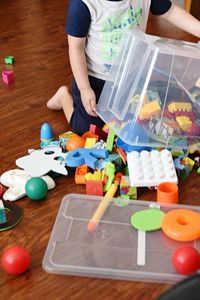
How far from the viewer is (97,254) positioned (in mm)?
835

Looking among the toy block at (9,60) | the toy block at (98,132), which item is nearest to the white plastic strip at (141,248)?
the toy block at (98,132)

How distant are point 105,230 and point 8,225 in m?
0.19

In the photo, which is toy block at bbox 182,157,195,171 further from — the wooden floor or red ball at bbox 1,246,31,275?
red ball at bbox 1,246,31,275

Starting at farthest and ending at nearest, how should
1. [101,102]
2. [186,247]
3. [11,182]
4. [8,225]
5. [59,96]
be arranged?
[59,96]
[101,102]
[11,182]
[8,225]
[186,247]

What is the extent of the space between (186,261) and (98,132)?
1.51 ft

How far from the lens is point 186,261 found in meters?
0.78

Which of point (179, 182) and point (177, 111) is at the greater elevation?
point (177, 111)

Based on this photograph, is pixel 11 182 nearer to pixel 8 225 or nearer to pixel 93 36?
pixel 8 225

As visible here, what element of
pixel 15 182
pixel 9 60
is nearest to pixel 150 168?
pixel 15 182

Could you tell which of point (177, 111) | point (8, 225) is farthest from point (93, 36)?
point (8, 225)

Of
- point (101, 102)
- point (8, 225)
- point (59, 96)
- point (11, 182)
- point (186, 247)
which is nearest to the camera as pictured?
point (186, 247)

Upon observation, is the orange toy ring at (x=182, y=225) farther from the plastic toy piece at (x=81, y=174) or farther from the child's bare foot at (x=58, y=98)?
the child's bare foot at (x=58, y=98)

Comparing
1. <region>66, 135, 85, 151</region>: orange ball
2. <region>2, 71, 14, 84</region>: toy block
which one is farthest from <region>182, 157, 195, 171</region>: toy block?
<region>2, 71, 14, 84</region>: toy block

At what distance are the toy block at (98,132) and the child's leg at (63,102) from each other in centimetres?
11
